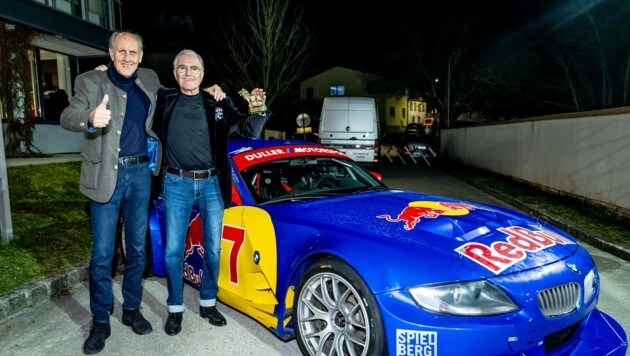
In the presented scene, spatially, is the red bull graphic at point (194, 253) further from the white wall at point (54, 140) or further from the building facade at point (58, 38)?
the building facade at point (58, 38)

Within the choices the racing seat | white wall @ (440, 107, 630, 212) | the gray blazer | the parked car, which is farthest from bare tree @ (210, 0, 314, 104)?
the gray blazer

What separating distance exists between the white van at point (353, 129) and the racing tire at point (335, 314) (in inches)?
397

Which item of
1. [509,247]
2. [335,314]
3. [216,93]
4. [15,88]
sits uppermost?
[15,88]

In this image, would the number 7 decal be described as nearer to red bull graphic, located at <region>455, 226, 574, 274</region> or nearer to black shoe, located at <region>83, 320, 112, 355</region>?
black shoe, located at <region>83, 320, 112, 355</region>

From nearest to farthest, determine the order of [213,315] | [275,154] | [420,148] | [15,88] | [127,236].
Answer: [127,236], [213,315], [275,154], [15,88], [420,148]

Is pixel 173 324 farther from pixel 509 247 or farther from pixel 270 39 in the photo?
pixel 270 39

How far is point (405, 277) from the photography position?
225 centimetres

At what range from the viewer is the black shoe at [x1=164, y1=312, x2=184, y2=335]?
3.22 metres

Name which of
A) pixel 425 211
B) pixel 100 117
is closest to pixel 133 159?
pixel 100 117

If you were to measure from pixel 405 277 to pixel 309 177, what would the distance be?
6.62ft

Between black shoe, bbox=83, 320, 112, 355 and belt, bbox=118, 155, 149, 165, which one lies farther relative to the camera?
belt, bbox=118, 155, 149, 165

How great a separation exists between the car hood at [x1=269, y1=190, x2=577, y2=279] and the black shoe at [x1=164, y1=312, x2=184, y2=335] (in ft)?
3.49

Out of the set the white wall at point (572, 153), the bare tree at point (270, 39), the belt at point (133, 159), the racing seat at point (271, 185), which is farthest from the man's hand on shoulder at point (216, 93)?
the bare tree at point (270, 39)

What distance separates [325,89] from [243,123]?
45439 mm
